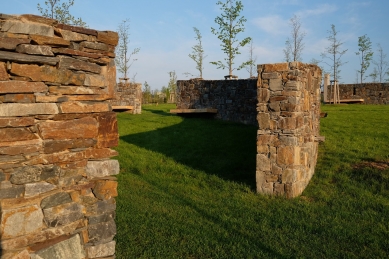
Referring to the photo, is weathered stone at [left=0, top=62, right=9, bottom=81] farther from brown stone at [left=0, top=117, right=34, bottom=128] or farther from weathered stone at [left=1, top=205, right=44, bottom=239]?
weathered stone at [left=1, top=205, right=44, bottom=239]

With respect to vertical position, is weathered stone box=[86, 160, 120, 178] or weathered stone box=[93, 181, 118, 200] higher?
weathered stone box=[86, 160, 120, 178]

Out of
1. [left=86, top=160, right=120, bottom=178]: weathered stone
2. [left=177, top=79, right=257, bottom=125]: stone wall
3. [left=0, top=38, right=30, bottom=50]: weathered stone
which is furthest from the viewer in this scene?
[left=177, top=79, right=257, bottom=125]: stone wall

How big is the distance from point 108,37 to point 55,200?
5.42 feet

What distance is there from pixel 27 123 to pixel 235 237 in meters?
3.34

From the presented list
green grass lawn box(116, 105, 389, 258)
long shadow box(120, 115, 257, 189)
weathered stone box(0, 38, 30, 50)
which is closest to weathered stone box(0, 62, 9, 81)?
weathered stone box(0, 38, 30, 50)

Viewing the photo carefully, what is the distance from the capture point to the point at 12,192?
2.89 metres

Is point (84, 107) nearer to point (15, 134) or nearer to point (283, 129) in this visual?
point (15, 134)

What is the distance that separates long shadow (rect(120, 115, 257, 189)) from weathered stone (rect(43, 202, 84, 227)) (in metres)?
4.89

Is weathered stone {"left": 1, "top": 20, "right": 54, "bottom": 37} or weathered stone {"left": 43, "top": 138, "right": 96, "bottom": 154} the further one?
weathered stone {"left": 43, "top": 138, "right": 96, "bottom": 154}

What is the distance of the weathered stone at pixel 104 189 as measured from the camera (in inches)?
134

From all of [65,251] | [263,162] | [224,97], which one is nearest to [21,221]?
[65,251]

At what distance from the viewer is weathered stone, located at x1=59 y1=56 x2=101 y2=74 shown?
3.16m

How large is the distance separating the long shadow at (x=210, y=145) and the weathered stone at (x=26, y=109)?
5.31 meters

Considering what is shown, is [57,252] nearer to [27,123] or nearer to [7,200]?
[7,200]
